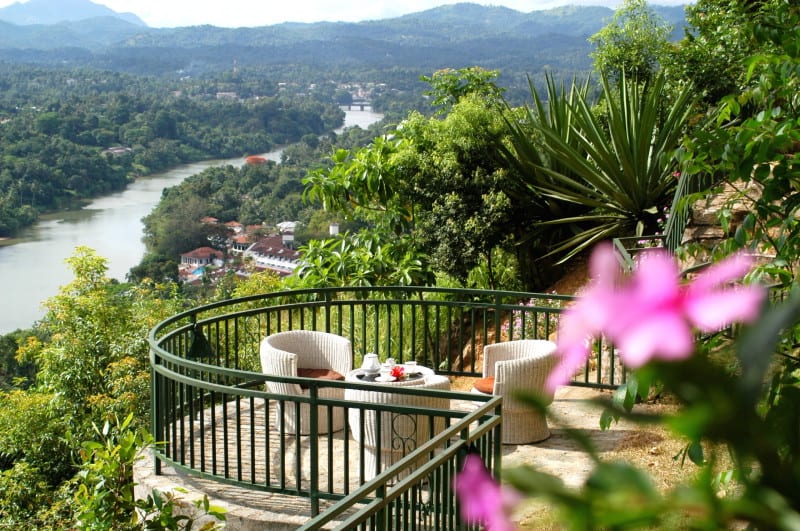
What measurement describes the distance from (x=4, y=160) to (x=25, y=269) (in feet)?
16.6

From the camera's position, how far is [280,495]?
5.23 meters

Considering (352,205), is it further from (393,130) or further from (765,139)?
(765,139)

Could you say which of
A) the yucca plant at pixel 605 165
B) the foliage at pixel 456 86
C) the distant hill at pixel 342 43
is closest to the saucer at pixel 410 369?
the yucca plant at pixel 605 165

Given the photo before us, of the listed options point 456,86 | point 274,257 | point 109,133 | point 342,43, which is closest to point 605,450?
point 456,86

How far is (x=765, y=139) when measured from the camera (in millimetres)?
2023

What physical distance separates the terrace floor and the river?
32076 millimetres

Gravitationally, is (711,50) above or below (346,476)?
above

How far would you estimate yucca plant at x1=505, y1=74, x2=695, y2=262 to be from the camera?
9.45m

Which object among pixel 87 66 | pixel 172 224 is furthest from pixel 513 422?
pixel 87 66

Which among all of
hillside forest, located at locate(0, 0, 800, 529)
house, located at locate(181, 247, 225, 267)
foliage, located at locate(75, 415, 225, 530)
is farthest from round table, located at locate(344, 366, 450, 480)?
house, located at locate(181, 247, 225, 267)

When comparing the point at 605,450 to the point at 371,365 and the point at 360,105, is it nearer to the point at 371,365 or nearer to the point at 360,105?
the point at 371,365

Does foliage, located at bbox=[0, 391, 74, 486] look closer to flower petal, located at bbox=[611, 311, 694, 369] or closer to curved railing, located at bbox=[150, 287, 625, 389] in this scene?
curved railing, located at bbox=[150, 287, 625, 389]

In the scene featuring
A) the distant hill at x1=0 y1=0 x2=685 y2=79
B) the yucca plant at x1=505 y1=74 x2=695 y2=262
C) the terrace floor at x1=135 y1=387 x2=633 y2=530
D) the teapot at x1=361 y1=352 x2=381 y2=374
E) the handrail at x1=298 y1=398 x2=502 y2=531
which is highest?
the distant hill at x1=0 y1=0 x2=685 y2=79

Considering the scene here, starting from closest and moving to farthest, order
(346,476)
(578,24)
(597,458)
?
(597,458)
(346,476)
(578,24)
